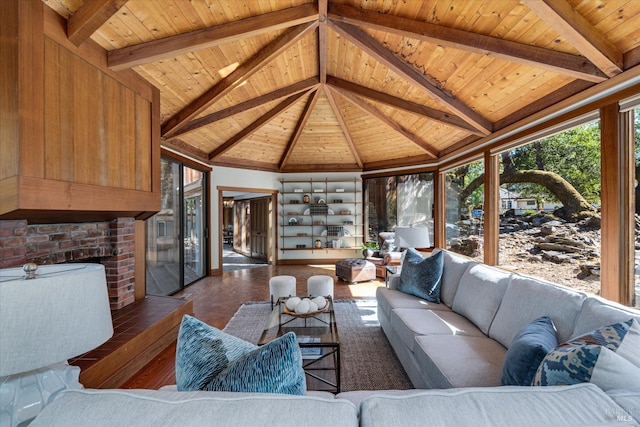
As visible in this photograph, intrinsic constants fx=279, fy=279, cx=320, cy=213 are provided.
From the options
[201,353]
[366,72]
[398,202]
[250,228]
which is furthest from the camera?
[250,228]

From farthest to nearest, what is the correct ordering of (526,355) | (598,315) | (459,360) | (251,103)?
(251,103), (459,360), (598,315), (526,355)

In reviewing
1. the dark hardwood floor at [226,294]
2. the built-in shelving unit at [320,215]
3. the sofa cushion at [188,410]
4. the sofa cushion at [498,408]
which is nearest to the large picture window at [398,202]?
the built-in shelving unit at [320,215]

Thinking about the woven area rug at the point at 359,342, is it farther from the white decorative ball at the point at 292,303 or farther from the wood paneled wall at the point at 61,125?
the wood paneled wall at the point at 61,125

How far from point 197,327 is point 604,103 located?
347cm

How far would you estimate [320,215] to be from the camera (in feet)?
23.6

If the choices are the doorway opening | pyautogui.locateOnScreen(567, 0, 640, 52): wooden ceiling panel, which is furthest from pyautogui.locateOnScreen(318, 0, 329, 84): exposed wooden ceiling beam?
the doorway opening

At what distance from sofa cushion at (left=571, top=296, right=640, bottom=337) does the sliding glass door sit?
4641mm

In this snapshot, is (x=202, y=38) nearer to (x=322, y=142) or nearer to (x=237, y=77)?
(x=237, y=77)

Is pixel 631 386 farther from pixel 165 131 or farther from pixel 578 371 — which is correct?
pixel 165 131

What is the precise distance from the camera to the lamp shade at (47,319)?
0.86 m

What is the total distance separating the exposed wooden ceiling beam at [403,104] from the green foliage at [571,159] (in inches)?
33.1

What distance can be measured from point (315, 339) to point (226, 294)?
2.95 meters

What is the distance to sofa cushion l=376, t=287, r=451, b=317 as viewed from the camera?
276cm

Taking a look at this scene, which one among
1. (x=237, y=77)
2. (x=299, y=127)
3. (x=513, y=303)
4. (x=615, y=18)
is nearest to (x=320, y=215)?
(x=299, y=127)
